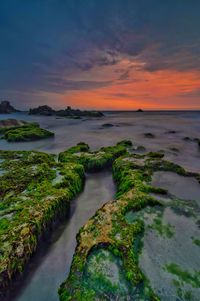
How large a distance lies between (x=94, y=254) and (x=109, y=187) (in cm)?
409

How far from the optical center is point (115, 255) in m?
3.47

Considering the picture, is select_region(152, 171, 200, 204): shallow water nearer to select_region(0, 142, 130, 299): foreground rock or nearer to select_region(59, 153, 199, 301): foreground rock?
select_region(59, 153, 199, 301): foreground rock

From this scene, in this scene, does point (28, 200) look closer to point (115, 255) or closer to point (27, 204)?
point (27, 204)

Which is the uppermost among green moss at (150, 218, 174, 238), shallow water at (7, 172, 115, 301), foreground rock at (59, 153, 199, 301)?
foreground rock at (59, 153, 199, 301)

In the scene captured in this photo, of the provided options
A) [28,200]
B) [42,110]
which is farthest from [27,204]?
[42,110]

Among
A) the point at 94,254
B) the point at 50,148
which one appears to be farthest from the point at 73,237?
the point at 50,148

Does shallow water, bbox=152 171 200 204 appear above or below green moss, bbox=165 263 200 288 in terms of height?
below

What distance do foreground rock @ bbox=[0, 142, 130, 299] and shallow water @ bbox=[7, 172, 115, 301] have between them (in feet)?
0.79

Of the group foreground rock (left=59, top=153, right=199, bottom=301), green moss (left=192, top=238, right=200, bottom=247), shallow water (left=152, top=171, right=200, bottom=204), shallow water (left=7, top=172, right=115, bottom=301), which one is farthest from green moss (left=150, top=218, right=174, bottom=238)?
shallow water (left=7, top=172, right=115, bottom=301)

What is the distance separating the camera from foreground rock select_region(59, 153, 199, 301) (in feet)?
9.52

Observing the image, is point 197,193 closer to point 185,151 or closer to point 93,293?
point 93,293

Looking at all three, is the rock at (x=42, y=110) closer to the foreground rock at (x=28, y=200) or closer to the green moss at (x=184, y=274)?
the foreground rock at (x=28, y=200)

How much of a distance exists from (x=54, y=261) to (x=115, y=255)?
4.71ft

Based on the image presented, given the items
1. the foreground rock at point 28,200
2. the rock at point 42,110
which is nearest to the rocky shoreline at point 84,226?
the foreground rock at point 28,200
